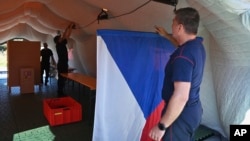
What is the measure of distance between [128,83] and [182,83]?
1.10m

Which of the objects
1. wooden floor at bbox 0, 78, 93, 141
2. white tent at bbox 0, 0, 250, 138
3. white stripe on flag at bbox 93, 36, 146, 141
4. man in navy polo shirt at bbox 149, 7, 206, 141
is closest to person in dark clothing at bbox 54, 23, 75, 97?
wooden floor at bbox 0, 78, 93, 141

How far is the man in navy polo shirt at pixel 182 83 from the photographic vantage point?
1.43m

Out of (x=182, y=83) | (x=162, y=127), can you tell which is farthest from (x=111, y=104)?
(x=182, y=83)

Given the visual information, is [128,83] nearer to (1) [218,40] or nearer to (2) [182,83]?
(2) [182,83]

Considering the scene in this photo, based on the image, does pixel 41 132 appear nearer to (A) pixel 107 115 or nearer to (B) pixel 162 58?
(A) pixel 107 115

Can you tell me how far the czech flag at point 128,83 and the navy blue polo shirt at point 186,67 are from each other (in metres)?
0.87

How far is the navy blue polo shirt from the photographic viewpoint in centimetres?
144

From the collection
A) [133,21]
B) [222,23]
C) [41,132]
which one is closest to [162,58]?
[222,23]

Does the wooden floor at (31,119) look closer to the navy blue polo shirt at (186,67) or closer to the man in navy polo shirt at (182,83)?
the man in navy polo shirt at (182,83)

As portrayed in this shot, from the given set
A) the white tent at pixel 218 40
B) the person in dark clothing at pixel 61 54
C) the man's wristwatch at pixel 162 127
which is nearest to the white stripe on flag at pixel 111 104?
the man's wristwatch at pixel 162 127

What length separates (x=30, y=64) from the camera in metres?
6.67

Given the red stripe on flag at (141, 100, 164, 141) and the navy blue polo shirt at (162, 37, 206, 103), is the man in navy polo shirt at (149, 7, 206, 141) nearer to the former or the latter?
the navy blue polo shirt at (162, 37, 206, 103)

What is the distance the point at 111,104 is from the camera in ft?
7.95

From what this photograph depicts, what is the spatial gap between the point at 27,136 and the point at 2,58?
51.0 feet
